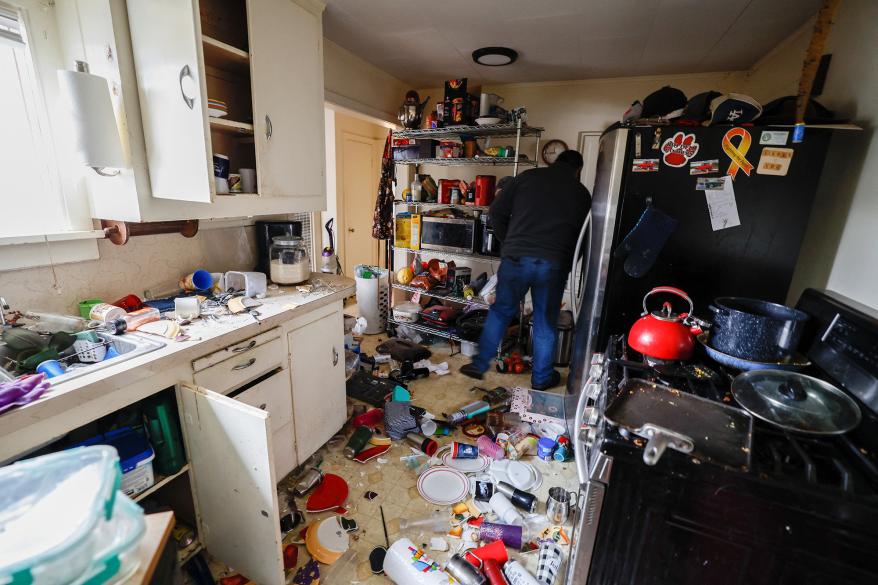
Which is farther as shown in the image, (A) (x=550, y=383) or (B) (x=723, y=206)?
(A) (x=550, y=383)

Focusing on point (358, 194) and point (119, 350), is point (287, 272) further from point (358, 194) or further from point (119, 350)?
point (358, 194)

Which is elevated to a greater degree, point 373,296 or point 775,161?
point 775,161

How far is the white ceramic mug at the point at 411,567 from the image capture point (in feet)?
4.33

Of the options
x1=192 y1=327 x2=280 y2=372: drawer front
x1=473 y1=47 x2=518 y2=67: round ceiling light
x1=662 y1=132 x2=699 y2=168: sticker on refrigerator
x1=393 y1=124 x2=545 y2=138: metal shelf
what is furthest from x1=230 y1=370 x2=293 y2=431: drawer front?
x1=473 y1=47 x2=518 y2=67: round ceiling light

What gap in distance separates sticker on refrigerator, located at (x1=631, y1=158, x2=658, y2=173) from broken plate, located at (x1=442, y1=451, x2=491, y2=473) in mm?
1632

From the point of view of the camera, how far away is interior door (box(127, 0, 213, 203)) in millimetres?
1297

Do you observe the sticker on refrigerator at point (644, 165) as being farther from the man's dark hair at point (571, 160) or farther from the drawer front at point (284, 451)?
the drawer front at point (284, 451)

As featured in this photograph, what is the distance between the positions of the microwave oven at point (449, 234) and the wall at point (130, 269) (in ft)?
4.90

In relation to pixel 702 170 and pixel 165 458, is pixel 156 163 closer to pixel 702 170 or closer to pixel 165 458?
pixel 165 458

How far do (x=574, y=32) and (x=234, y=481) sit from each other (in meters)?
2.95

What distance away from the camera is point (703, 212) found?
161 cm

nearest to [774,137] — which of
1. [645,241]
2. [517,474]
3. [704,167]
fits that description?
[704,167]

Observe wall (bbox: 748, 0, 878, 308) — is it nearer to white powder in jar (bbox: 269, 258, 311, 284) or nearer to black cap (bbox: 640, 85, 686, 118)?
black cap (bbox: 640, 85, 686, 118)

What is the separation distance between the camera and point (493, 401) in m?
2.56
